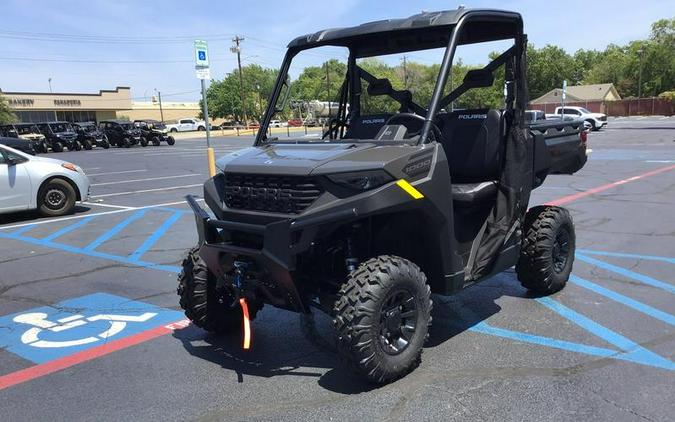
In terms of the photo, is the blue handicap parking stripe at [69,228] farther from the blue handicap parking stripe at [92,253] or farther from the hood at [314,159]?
the hood at [314,159]

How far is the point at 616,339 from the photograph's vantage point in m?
4.29

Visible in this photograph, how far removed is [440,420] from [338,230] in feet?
4.32

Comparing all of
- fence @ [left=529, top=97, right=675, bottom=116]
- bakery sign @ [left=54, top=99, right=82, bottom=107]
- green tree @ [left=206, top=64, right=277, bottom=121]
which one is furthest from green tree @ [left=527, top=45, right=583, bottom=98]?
bakery sign @ [left=54, top=99, right=82, bottom=107]

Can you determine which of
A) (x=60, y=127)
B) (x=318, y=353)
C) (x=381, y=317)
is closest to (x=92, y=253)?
(x=318, y=353)

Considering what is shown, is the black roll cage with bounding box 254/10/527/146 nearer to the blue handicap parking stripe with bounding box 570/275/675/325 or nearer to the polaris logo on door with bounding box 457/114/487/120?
the polaris logo on door with bounding box 457/114/487/120

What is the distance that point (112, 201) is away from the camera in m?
12.7

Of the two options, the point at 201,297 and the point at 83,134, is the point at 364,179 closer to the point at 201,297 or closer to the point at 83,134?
the point at 201,297

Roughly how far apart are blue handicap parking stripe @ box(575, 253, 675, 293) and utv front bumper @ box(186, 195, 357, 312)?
3.81m

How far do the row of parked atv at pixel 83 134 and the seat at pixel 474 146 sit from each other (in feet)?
116

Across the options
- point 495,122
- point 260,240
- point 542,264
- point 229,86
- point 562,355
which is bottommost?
point 562,355

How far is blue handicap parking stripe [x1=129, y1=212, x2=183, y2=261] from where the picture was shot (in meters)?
7.54

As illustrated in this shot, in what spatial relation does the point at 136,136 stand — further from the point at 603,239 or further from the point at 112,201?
the point at 603,239

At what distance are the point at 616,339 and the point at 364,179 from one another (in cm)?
240

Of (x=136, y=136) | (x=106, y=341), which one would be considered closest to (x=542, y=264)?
(x=106, y=341)
